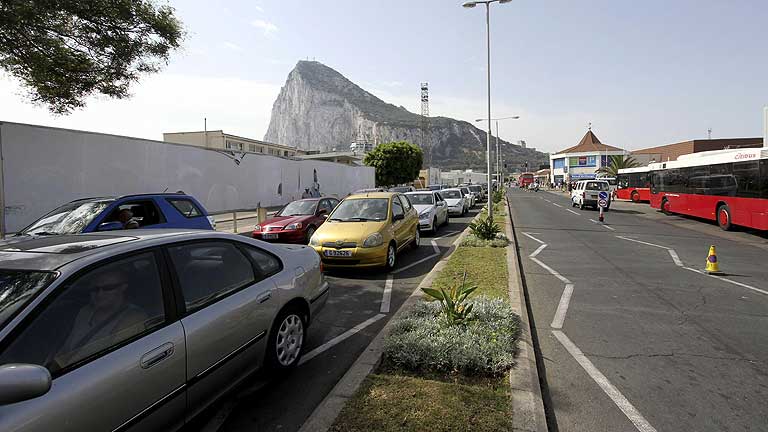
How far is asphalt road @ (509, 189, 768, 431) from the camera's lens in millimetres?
3201

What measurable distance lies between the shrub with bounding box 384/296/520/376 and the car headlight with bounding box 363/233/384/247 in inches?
125

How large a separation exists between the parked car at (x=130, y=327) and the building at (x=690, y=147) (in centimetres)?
6881

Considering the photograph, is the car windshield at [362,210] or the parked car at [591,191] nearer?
the car windshield at [362,210]

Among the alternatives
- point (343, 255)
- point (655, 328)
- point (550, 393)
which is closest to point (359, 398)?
point (550, 393)

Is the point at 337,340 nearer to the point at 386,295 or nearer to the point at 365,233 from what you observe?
the point at 386,295

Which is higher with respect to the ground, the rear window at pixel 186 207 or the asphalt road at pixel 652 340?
the rear window at pixel 186 207

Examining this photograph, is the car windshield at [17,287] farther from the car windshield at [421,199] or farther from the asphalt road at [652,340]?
the car windshield at [421,199]

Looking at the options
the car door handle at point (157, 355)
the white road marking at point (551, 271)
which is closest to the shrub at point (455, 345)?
the car door handle at point (157, 355)

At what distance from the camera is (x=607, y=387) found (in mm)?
3578

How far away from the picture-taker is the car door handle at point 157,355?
234 cm

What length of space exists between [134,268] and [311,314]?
193 cm

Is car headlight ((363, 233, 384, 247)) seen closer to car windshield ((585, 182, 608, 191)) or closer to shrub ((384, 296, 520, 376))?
shrub ((384, 296, 520, 376))

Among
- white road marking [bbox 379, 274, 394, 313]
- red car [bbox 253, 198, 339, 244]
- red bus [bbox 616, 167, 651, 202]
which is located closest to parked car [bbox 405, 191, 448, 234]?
red car [bbox 253, 198, 339, 244]

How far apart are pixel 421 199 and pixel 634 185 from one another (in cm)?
2479
